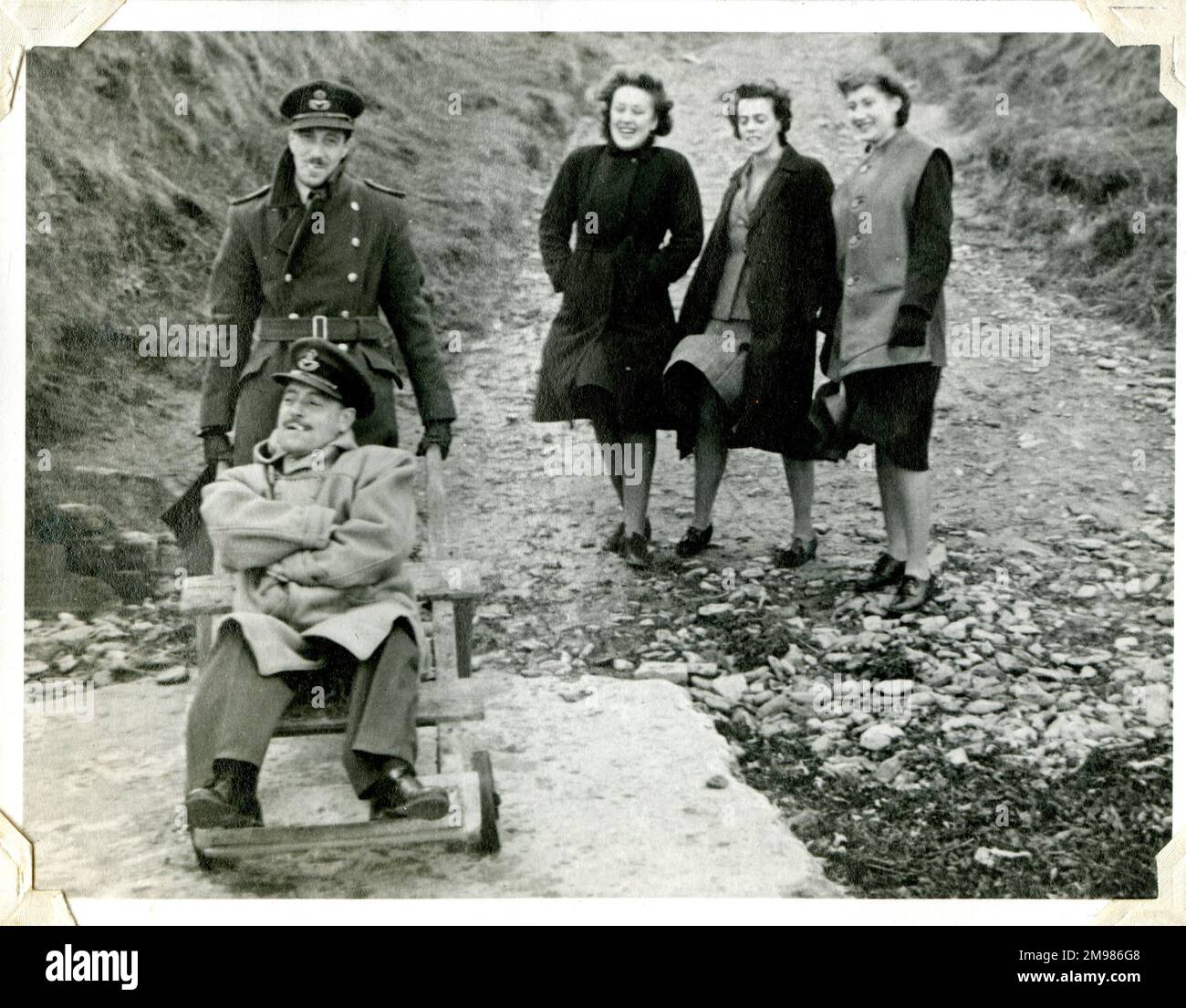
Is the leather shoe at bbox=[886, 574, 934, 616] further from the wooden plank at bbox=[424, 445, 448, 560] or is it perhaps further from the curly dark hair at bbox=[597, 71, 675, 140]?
the curly dark hair at bbox=[597, 71, 675, 140]

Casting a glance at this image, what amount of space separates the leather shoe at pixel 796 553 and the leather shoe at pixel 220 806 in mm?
2046

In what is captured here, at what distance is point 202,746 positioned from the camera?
484cm

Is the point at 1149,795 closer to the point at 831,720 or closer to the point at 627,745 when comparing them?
the point at 831,720

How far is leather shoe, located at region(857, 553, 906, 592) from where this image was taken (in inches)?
205

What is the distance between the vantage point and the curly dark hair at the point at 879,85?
5227 millimetres

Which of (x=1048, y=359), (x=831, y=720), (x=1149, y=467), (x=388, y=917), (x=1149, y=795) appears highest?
(x=1048, y=359)

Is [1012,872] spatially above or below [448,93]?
below

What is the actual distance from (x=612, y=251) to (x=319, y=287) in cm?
107

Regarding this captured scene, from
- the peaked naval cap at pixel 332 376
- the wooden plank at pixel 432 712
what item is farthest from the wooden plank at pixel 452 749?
the peaked naval cap at pixel 332 376

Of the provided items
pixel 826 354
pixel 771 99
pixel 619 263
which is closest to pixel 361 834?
pixel 619 263

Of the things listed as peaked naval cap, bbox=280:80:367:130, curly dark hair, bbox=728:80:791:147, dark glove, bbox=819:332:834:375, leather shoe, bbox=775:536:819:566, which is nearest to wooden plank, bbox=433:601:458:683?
leather shoe, bbox=775:536:819:566

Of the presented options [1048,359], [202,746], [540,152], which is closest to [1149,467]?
[1048,359]

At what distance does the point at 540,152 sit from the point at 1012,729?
2.71 m

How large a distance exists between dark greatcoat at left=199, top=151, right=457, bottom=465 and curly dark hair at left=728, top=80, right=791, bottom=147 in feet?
4.15
